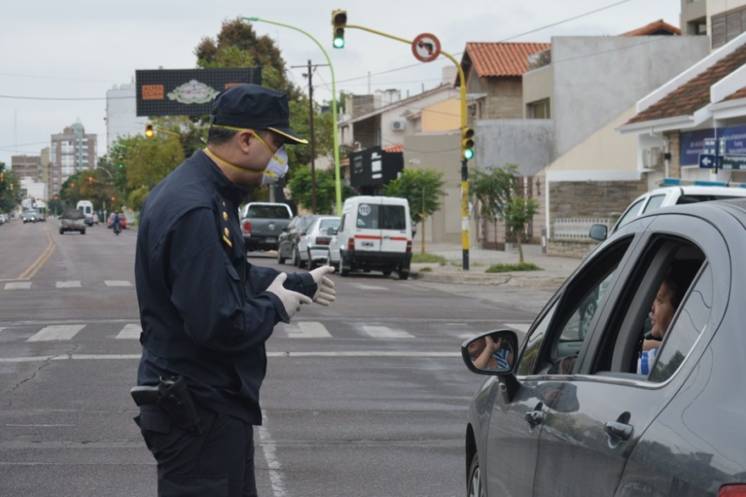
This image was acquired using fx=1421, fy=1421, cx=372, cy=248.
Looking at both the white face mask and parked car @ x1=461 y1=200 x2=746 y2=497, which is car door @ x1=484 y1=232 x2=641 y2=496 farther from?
the white face mask

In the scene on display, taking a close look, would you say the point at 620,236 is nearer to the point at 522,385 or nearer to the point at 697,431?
the point at 522,385

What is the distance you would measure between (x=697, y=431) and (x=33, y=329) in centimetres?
1681

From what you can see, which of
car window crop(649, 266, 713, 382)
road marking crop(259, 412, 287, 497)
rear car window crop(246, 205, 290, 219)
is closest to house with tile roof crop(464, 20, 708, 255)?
rear car window crop(246, 205, 290, 219)

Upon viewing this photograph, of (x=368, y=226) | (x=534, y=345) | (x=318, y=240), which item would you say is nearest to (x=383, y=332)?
(x=534, y=345)

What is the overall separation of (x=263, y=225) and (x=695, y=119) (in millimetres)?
18654

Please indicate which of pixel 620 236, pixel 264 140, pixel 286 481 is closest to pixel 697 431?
pixel 620 236

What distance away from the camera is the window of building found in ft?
171

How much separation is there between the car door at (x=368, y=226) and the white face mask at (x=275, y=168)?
3003cm

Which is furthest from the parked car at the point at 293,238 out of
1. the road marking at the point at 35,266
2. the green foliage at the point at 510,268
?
the green foliage at the point at 510,268

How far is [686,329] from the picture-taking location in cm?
369

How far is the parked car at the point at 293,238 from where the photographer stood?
41062 mm

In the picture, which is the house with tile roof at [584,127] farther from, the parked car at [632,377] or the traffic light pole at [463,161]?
the parked car at [632,377]

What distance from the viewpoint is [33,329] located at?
1912cm

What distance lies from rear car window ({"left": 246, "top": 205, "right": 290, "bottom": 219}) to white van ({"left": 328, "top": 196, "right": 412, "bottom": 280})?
1440cm
